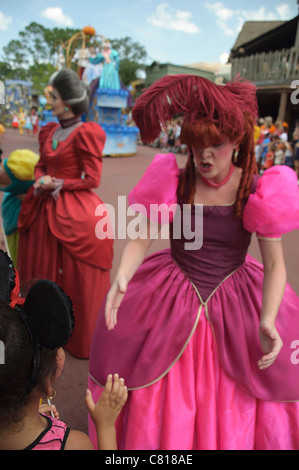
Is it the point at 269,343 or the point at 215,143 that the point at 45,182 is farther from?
the point at 269,343

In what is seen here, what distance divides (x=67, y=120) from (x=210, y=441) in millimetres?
1708

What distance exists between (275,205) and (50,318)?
0.76m

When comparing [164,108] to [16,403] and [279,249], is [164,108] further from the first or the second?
[16,403]

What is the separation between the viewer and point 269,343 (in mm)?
1119

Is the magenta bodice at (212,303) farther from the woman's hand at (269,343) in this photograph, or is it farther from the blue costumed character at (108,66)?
the blue costumed character at (108,66)

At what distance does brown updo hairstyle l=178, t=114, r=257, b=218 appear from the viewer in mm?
1159

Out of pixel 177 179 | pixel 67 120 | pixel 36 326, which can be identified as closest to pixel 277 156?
pixel 67 120

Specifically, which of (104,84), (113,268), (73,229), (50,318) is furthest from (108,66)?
(50,318)

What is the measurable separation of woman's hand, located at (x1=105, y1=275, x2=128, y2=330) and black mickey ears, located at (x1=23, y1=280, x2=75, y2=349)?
436mm

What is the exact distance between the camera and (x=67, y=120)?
2080 mm

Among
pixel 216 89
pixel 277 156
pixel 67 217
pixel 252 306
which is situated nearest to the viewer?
pixel 216 89

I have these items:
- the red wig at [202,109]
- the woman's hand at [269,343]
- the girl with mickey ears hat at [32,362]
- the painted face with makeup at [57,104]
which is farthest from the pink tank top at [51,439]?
the painted face with makeup at [57,104]

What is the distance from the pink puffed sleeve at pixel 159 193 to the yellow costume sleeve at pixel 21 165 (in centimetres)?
115

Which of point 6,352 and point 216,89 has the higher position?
point 216,89
